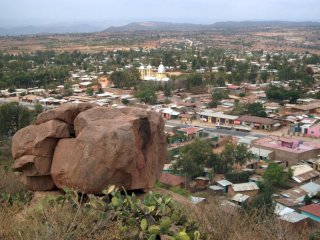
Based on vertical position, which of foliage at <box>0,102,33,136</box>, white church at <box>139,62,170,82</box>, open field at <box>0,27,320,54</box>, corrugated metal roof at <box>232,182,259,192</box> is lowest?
open field at <box>0,27,320,54</box>

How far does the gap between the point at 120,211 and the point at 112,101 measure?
1463 inches

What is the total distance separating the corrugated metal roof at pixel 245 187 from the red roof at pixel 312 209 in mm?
3259

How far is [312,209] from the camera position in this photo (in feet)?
53.6

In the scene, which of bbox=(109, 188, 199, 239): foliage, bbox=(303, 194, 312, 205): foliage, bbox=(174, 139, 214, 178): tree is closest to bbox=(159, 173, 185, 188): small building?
bbox=(174, 139, 214, 178): tree

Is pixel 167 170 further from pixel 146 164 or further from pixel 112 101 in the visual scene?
pixel 112 101

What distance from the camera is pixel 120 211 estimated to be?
676 cm

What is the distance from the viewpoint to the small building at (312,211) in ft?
52.3

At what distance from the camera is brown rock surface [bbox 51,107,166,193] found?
25.1 feet

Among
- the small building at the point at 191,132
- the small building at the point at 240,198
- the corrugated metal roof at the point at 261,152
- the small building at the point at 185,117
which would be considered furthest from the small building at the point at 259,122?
the small building at the point at 240,198

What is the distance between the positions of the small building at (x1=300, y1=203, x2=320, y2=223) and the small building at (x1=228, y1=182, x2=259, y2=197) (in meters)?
2.98

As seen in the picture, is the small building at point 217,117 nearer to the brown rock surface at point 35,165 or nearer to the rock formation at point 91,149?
the rock formation at point 91,149

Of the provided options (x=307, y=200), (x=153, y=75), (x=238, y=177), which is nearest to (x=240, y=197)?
(x=307, y=200)

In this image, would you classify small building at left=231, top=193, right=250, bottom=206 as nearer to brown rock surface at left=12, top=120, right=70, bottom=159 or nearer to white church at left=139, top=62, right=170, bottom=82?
brown rock surface at left=12, top=120, right=70, bottom=159

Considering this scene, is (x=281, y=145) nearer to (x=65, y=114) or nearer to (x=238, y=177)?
(x=238, y=177)
